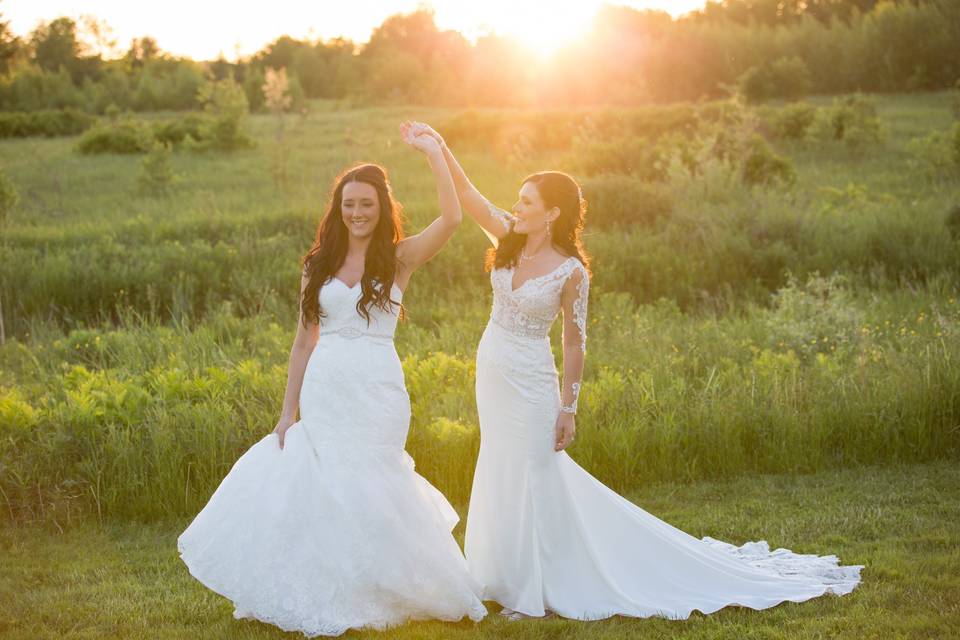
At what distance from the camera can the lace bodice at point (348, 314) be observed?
4.91 metres

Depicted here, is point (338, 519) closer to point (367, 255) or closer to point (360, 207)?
point (367, 255)

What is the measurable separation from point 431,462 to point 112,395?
253cm

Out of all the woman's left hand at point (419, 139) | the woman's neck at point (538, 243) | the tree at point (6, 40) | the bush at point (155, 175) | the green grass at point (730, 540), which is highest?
the tree at point (6, 40)

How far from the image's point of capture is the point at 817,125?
2764 centimetres

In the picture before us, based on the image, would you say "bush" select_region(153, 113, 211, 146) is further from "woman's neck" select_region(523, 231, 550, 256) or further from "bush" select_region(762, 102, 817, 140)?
"woman's neck" select_region(523, 231, 550, 256)

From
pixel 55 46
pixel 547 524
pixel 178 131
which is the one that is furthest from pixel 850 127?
pixel 55 46

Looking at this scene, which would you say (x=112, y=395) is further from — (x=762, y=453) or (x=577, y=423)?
(x=762, y=453)

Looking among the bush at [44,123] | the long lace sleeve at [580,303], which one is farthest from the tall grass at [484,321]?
the bush at [44,123]

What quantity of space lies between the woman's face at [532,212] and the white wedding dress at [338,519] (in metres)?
0.93

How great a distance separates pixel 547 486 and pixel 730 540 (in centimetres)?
190

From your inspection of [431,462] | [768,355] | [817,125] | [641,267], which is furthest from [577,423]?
[817,125]

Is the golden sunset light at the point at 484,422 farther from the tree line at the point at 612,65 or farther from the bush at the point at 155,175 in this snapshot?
the tree line at the point at 612,65

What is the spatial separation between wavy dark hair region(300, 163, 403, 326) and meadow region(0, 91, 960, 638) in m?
1.65

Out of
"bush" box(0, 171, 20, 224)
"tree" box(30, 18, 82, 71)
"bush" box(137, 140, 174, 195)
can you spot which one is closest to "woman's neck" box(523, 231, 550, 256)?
"bush" box(0, 171, 20, 224)
